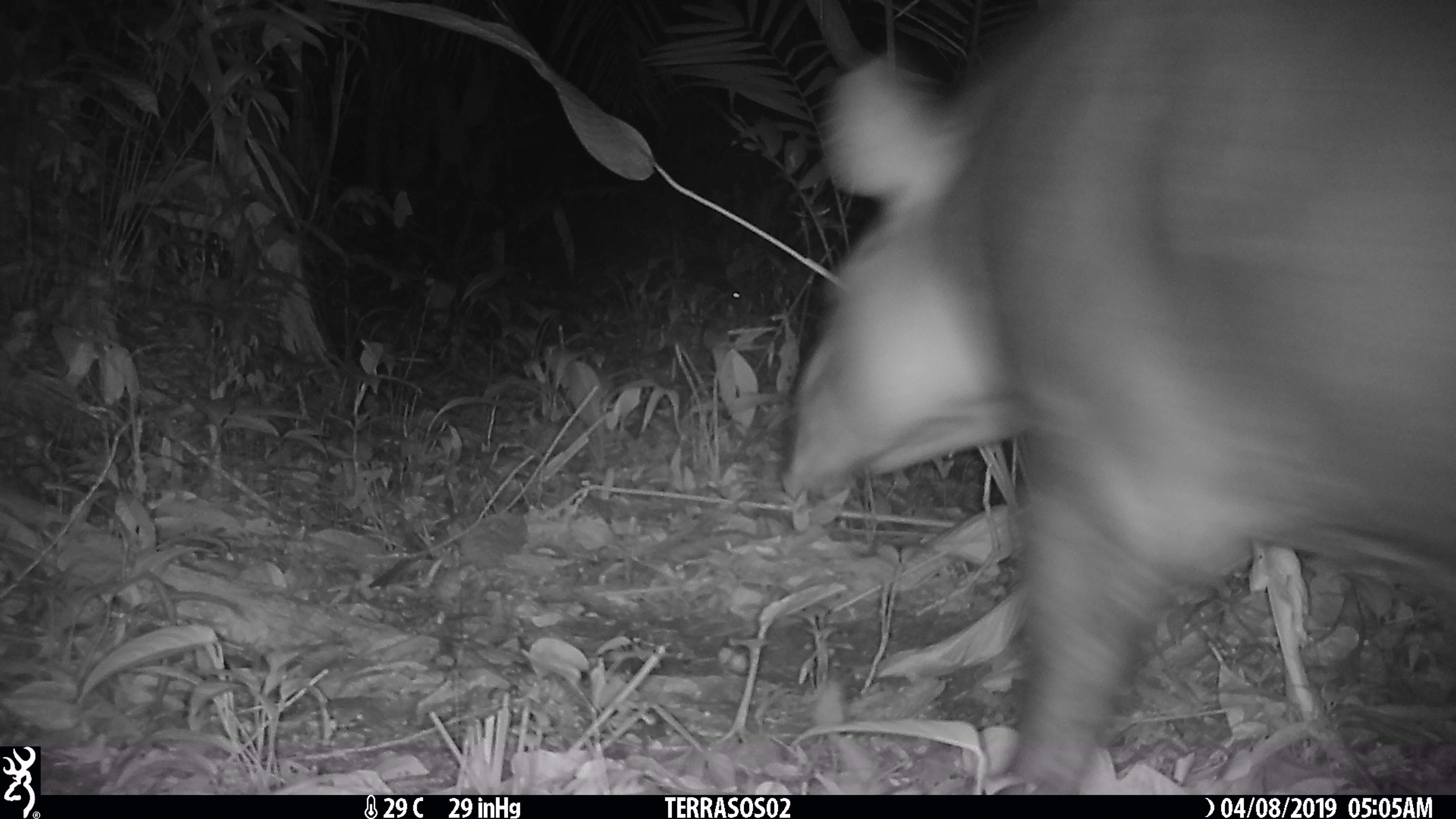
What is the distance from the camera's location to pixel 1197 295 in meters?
0.81

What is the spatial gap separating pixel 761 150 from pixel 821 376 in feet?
2.73

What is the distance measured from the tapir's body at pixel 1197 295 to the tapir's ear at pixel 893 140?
0.11 feet

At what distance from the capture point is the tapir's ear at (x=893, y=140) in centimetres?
107

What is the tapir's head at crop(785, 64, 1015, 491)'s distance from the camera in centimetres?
101

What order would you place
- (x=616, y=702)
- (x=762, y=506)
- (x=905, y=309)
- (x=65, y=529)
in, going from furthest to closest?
(x=762, y=506) < (x=65, y=529) < (x=616, y=702) < (x=905, y=309)

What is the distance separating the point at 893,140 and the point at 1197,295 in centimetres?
37

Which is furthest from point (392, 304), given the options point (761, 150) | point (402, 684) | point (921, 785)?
point (921, 785)

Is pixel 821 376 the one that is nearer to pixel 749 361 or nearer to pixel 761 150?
pixel 761 150
